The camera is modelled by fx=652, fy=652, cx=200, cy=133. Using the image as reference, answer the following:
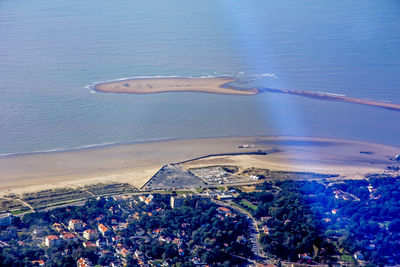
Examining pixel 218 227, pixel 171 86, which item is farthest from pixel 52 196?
pixel 171 86

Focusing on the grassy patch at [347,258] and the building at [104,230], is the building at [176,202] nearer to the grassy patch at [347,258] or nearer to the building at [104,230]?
the building at [104,230]

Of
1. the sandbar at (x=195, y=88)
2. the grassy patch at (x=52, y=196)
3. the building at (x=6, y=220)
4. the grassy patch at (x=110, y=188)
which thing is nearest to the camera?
the building at (x=6, y=220)

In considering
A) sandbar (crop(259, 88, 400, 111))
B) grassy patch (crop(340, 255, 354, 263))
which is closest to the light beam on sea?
sandbar (crop(259, 88, 400, 111))

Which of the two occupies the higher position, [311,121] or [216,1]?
[216,1]

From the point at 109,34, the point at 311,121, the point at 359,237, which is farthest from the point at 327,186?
the point at 109,34

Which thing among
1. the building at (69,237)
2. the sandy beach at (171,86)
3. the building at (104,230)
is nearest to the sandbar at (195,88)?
the sandy beach at (171,86)

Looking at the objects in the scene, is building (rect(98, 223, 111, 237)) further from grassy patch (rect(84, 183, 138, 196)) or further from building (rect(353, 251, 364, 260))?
building (rect(353, 251, 364, 260))

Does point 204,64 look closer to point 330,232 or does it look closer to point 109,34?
point 109,34
